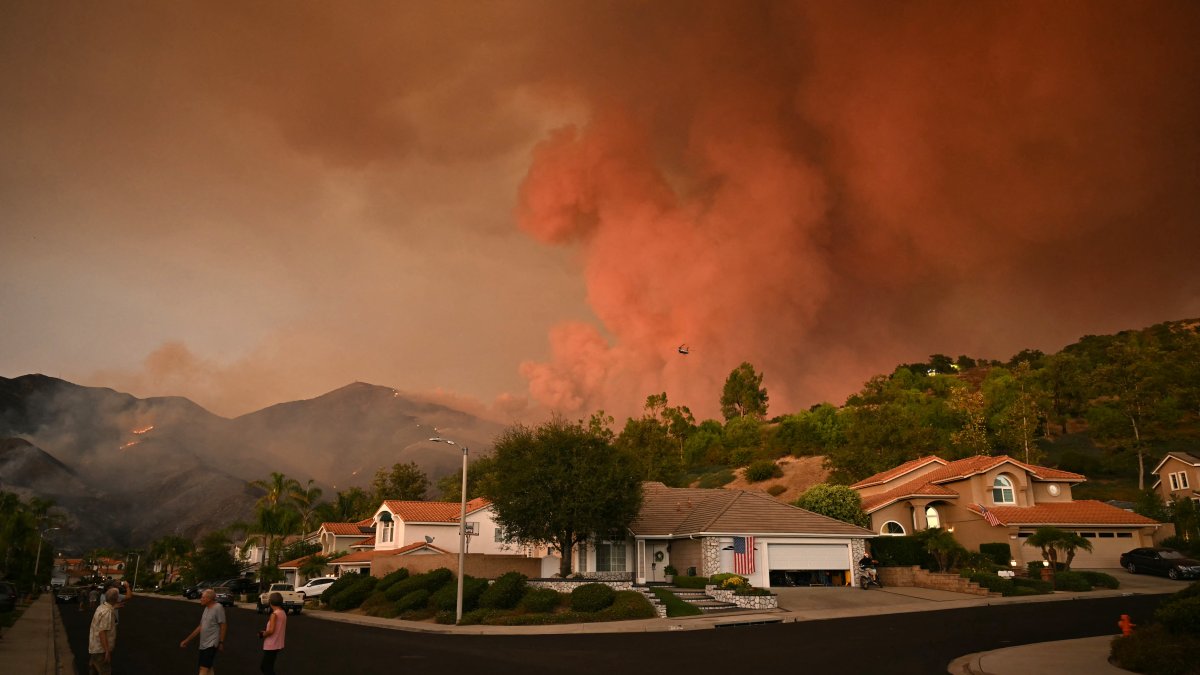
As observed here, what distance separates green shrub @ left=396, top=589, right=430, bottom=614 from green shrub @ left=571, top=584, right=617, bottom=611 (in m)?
10.5

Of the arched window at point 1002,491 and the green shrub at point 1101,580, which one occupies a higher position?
the arched window at point 1002,491

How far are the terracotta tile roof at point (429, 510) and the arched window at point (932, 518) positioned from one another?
34306 millimetres

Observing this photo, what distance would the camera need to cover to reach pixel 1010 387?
106 m

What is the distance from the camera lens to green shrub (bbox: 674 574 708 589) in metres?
40.0

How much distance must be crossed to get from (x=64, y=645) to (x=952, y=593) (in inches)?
1622

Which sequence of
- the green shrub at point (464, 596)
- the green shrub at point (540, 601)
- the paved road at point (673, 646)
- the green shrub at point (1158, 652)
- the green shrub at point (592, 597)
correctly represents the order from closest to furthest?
the green shrub at point (1158, 652), the paved road at point (673, 646), the green shrub at point (592, 597), the green shrub at point (540, 601), the green shrub at point (464, 596)

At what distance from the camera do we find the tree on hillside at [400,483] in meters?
109

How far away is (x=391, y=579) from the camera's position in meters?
47.4

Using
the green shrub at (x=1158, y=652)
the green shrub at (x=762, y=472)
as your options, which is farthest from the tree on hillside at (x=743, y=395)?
the green shrub at (x=1158, y=652)

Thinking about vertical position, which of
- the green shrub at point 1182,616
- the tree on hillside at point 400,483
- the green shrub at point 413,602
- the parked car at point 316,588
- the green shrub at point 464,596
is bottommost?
the parked car at point 316,588

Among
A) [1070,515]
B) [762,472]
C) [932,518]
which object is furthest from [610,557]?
[762,472]

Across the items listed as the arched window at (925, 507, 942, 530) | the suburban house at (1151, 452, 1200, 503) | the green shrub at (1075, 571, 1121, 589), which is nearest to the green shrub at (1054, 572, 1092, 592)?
the green shrub at (1075, 571, 1121, 589)

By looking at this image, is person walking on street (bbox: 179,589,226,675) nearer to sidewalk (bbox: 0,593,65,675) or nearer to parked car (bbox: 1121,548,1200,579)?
sidewalk (bbox: 0,593,65,675)

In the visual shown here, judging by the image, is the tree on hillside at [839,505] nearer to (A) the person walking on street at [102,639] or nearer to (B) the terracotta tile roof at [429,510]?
(B) the terracotta tile roof at [429,510]
